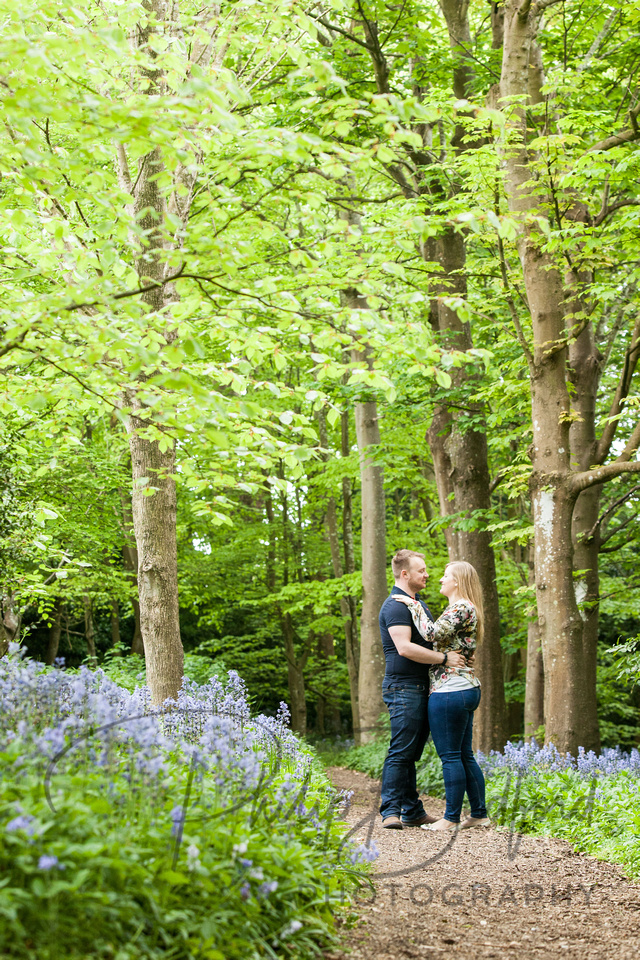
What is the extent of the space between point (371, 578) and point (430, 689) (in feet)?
26.6

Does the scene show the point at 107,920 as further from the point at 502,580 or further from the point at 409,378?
the point at 502,580

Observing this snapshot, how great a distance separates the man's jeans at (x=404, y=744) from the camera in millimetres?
5637

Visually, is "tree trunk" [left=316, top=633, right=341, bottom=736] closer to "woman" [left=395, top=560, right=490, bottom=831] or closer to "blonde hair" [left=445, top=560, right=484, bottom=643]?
"woman" [left=395, top=560, right=490, bottom=831]

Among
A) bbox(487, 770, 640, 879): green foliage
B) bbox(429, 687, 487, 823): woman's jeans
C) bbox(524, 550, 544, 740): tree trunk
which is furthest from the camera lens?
bbox(524, 550, 544, 740): tree trunk

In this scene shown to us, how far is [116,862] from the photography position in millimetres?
2238

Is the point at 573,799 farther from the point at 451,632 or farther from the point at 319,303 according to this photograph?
the point at 319,303

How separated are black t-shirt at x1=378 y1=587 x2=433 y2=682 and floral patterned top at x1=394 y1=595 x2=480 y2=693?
0.06 meters

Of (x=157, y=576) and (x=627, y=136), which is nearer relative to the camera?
(x=157, y=576)

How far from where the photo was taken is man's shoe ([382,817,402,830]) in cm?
557

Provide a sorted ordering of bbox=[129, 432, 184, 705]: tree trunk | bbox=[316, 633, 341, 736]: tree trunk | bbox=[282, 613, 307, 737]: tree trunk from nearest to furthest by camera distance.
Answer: bbox=[129, 432, 184, 705]: tree trunk → bbox=[282, 613, 307, 737]: tree trunk → bbox=[316, 633, 341, 736]: tree trunk

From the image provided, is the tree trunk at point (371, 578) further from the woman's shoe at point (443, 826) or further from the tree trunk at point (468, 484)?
the woman's shoe at point (443, 826)

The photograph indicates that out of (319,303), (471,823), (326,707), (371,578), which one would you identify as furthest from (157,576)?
(326,707)

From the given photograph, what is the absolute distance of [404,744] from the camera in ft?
18.5

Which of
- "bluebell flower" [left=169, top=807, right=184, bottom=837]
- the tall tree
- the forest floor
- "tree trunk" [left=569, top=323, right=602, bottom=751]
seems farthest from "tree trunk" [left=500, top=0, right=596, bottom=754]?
"bluebell flower" [left=169, top=807, right=184, bottom=837]
